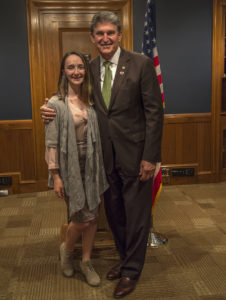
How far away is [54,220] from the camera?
3.40 m

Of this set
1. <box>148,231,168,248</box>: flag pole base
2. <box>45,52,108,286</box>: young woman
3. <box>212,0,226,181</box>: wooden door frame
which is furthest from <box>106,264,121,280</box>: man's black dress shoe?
<box>212,0,226,181</box>: wooden door frame

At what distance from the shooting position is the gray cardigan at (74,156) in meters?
2.05

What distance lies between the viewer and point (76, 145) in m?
2.06

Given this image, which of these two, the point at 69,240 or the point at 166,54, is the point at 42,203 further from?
the point at 166,54

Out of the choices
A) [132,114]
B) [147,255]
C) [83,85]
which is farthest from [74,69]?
[147,255]

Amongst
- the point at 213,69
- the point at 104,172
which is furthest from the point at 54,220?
the point at 213,69

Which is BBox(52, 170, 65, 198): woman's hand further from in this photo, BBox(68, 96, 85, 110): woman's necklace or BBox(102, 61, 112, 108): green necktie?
BBox(102, 61, 112, 108): green necktie

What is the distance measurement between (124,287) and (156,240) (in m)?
0.78

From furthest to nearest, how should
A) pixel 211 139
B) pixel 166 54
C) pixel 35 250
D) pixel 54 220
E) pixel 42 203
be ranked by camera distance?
pixel 211 139 → pixel 166 54 → pixel 42 203 → pixel 54 220 → pixel 35 250

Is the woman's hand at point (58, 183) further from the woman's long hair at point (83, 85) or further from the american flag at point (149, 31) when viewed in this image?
the american flag at point (149, 31)

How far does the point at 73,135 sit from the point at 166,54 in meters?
2.53

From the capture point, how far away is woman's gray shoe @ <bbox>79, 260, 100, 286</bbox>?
222 centimetres

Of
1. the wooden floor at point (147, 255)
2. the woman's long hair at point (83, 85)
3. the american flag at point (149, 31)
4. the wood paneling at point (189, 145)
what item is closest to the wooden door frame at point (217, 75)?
the wood paneling at point (189, 145)

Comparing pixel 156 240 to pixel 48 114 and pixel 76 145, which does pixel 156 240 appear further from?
pixel 48 114
